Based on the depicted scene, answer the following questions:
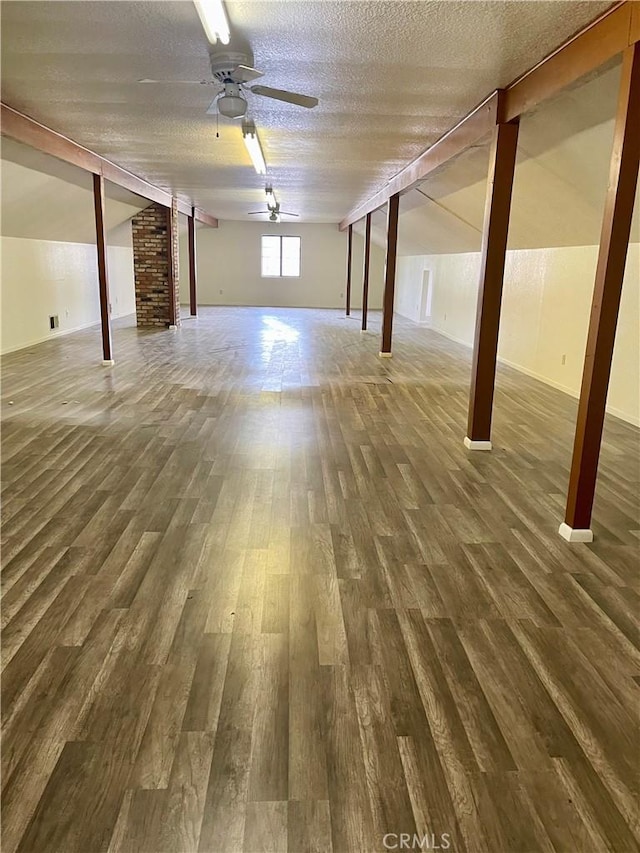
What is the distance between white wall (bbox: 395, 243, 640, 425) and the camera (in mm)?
5422

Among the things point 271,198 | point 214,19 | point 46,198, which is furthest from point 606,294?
point 271,198

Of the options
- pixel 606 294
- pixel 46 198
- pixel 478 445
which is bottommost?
pixel 478 445

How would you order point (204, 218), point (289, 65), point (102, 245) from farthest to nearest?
1. point (204, 218)
2. point (102, 245)
3. point (289, 65)

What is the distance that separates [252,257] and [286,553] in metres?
15.4

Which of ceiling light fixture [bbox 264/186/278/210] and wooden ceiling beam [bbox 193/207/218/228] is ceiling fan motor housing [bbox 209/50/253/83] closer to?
ceiling light fixture [bbox 264/186/278/210]

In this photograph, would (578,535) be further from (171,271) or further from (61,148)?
(171,271)

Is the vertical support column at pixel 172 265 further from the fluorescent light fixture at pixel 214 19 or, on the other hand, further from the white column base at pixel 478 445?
the fluorescent light fixture at pixel 214 19

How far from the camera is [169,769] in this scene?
1706 mm

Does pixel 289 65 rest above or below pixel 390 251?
above

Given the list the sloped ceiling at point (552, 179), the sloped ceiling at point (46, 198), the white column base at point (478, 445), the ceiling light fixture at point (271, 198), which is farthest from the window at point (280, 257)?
the white column base at point (478, 445)

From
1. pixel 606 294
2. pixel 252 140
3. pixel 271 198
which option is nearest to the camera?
pixel 606 294

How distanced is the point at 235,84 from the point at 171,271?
817cm

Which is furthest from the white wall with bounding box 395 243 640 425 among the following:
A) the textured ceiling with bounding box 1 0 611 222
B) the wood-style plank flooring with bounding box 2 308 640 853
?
the textured ceiling with bounding box 1 0 611 222

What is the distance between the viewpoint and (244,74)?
354cm
